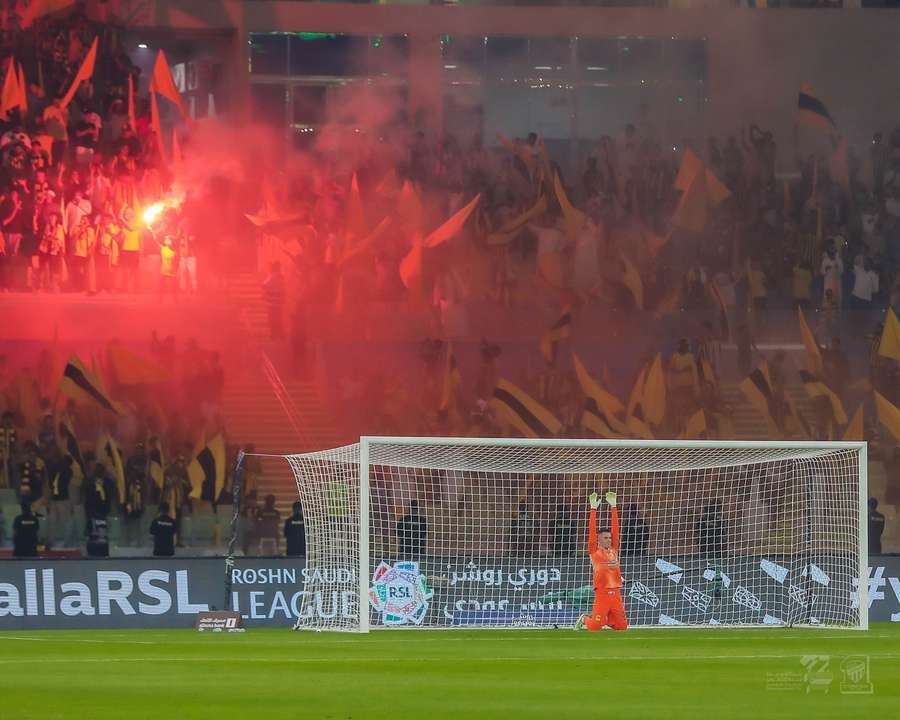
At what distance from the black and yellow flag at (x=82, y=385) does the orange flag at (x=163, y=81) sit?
227 inches

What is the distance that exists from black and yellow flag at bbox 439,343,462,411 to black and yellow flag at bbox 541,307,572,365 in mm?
1659

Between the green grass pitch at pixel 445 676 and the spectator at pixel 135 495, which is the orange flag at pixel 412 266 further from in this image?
the green grass pitch at pixel 445 676

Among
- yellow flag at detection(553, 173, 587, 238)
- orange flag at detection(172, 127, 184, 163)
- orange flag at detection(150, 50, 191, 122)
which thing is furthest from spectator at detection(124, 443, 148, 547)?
yellow flag at detection(553, 173, 587, 238)

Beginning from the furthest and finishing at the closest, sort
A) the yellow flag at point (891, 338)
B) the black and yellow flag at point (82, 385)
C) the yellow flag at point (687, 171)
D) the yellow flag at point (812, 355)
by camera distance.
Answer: the yellow flag at point (687, 171) < the yellow flag at point (812, 355) < the yellow flag at point (891, 338) < the black and yellow flag at point (82, 385)

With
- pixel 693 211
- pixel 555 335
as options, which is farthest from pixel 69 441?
pixel 693 211

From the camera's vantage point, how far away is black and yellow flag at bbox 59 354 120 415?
2544cm

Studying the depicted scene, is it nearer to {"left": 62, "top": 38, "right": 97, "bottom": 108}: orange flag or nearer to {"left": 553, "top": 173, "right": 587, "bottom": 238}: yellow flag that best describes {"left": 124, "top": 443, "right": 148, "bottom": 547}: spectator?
{"left": 62, "top": 38, "right": 97, "bottom": 108}: orange flag

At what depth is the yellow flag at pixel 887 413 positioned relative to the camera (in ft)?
87.9

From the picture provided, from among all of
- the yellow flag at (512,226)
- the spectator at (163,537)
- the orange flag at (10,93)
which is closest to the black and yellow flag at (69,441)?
the spectator at (163,537)

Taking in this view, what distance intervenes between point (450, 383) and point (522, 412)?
130 cm

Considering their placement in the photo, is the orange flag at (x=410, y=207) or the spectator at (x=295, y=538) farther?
the orange flag at (x=410, y=207)

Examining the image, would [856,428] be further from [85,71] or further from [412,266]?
[85,71]

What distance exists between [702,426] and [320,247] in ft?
24.4

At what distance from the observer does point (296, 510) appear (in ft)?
70.9
